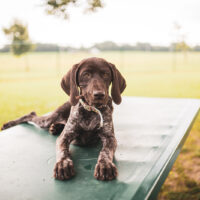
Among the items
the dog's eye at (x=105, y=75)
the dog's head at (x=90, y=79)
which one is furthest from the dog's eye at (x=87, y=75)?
the dog's eye at (x=105, y=75)

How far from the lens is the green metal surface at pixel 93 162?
1.58 metres

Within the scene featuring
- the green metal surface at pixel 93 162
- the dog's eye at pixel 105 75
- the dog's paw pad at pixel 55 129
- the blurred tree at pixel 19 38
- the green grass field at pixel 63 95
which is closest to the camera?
the green metal surface at pixel 93 162

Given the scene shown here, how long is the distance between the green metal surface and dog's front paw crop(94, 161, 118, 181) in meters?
0.04

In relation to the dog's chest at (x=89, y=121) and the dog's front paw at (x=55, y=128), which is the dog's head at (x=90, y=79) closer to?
the dog's chest at (x=89, y=121)

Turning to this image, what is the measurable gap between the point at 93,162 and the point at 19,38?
20.7 meters

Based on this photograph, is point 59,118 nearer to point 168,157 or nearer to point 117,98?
point 117,98

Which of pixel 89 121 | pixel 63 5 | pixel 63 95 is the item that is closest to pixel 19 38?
pixel 63 95

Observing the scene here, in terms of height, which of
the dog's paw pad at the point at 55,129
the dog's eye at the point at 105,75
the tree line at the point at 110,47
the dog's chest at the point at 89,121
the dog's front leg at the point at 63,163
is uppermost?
the dog's eye at the point at 105,75

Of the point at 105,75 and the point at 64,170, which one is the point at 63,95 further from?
the point at 64,170

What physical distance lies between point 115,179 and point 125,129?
1371mm

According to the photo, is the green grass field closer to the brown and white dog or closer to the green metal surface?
the green metal surface

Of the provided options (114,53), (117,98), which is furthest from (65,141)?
(114,53)

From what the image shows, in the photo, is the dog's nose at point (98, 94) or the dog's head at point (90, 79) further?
the dog's head at point (90, 79)

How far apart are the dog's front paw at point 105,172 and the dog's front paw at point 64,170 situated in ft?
0.59
